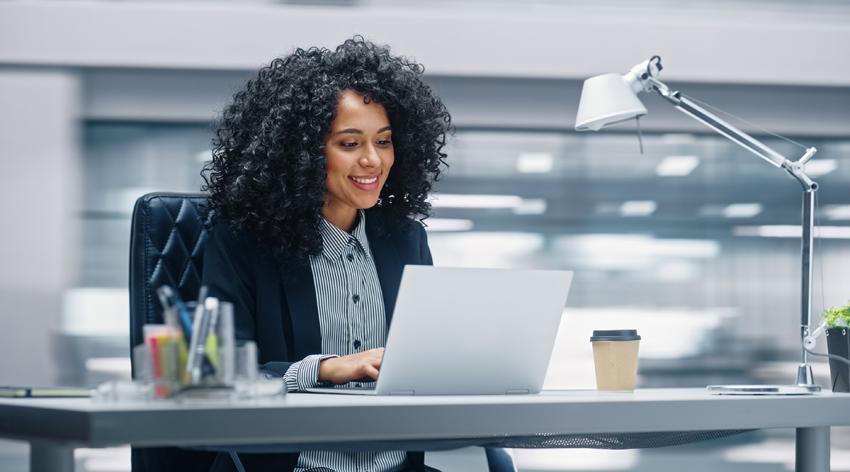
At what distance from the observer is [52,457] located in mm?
855

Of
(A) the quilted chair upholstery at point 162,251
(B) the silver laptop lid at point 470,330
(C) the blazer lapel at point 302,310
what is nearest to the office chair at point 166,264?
(A) the quilted chair upholstery at point 162,251

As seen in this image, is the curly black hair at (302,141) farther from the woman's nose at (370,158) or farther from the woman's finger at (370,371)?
the woman's finger at (370,371)

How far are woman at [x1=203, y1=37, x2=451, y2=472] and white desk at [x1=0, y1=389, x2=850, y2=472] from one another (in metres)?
0.44

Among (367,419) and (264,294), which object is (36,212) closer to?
(264,294)

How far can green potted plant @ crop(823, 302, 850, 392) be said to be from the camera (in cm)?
126

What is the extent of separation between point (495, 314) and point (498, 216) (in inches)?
130

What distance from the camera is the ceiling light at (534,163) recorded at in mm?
4336

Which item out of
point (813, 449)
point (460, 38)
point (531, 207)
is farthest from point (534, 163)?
Answer: point (813, 449)

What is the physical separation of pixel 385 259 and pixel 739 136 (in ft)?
2.00

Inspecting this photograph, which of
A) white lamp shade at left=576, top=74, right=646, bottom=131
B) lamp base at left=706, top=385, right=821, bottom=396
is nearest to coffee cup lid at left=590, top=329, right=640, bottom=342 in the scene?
lamp base at left=706, top=385, right=821, bottom=396

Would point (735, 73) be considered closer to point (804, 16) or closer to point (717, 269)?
point (804, 16)

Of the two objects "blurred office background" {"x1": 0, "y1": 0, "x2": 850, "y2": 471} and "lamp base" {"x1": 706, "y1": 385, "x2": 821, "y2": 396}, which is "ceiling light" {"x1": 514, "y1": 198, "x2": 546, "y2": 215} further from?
"lamp base" {"x1": 706, "y1": 385, "x2": 821, "y2": 396}

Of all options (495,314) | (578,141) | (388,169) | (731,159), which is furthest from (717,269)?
(495,314)

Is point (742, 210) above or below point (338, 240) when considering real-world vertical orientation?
above
